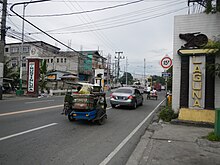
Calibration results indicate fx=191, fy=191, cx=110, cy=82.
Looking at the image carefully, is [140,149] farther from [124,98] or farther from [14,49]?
[14,49]

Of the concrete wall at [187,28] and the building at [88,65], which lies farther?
the building at [88,65]

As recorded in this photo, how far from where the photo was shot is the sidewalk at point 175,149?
4.54 metres

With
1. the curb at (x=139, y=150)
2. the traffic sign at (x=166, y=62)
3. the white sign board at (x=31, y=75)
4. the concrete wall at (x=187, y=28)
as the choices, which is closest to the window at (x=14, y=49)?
the white sign board at (x=31, y=75)

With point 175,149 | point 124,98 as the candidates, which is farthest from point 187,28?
point 175,149

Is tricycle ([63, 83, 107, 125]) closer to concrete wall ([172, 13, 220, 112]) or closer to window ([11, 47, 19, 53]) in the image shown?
concrete wall ([172, 13, 220, 112])

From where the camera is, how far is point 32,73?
2388cm

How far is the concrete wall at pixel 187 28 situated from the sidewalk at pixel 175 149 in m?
2.84

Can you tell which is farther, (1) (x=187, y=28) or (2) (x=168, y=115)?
(1) (x=187, y=28)

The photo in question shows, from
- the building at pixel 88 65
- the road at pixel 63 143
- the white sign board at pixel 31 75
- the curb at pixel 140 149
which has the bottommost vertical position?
the curb at pixel 140 149

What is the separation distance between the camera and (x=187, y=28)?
9.82 meters

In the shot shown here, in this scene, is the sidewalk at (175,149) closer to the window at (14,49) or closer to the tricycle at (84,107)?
the tricycle at (84,107)

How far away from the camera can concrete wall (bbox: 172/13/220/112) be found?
9.29 meters

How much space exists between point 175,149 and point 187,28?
6814mm

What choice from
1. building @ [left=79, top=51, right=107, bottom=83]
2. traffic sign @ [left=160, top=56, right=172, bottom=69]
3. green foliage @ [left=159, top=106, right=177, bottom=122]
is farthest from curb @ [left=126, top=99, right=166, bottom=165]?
building @ [left=79, top=51, right=107, bottom=83]
